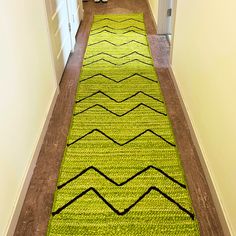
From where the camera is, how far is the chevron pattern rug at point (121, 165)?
1.56 metres

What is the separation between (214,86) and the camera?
64.0 inches

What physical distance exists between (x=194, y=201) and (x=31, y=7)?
4.87 feet

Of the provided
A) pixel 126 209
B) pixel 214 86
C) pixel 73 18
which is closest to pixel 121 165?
pixel 126 209

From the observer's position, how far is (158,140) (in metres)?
2.11

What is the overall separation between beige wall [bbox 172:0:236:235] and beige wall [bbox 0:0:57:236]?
103cm

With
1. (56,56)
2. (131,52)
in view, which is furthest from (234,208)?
(131,52)

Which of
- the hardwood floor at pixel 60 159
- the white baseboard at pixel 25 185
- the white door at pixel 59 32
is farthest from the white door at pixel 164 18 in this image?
the white baseboard at pixel 25 185

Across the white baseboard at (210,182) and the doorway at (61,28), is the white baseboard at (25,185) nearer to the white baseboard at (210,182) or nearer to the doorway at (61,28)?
the doorway at (61,28)

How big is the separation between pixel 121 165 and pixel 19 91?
0.74 m

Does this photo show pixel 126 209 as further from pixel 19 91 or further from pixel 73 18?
pixel 73 18

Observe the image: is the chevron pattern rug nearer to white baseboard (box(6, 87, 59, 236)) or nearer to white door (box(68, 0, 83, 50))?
white baseboard (box(6, 87, 59, 236))

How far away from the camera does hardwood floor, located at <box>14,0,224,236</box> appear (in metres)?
1.58

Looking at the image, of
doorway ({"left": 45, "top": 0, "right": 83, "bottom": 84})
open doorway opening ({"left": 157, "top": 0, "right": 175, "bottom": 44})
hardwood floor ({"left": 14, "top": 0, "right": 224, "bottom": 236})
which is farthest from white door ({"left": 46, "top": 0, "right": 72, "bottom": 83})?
open doorway opening ({"left": 157, "top": 0, "right": 175, "bottom": 44})

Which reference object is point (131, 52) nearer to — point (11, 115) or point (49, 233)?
point (11, 115)
